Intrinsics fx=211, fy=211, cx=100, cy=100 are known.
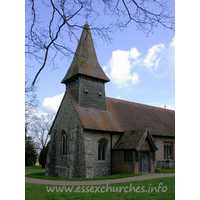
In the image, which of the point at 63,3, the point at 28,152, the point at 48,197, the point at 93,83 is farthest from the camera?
the point at 28,152

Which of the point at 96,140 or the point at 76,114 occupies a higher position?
the point at 76,114

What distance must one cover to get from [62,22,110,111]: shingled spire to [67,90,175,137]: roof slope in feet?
2.18

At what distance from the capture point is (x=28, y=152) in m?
38.4

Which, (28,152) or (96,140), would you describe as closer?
(96,140)

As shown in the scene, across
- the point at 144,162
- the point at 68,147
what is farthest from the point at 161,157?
the point at 68,147

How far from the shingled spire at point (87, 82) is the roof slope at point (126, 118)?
0.66 m

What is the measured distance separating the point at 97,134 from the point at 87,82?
5482 millimetres

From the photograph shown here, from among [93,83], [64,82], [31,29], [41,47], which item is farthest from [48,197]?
[64,82]

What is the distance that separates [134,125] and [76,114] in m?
6.45

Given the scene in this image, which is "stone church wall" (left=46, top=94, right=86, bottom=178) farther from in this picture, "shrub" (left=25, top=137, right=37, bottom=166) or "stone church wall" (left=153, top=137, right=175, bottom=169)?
"shrub" (left=25, top=137, right=37, bottom=166)

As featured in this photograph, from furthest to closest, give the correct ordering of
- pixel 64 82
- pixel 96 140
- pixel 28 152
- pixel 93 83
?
1. pixel 28 152
2. pixel 64 82
3. pixel 93 83
4. pixel 96 140

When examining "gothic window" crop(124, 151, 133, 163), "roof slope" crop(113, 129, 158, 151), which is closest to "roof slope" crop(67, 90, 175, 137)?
"roof slope" crop(113, 129, 158, 151)

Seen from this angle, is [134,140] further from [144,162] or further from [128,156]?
[144,162]
